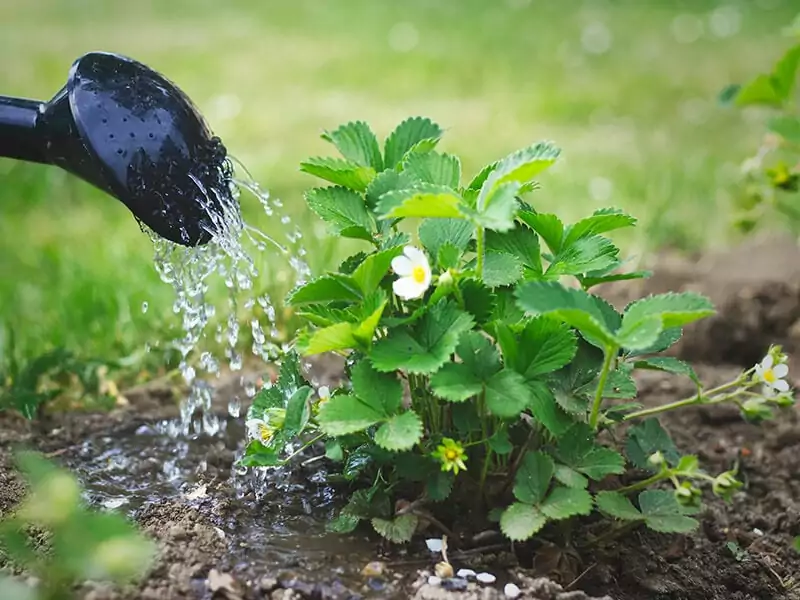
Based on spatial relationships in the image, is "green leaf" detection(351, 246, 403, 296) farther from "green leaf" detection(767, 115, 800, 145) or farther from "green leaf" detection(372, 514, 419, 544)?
"green leaf" detection(767, 115, 800, 145)

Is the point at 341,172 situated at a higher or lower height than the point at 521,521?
higher

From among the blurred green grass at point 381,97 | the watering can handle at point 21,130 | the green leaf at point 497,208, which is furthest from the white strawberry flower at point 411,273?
the blurred green grass at point 381,97

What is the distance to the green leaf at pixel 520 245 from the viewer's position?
5.16 feet

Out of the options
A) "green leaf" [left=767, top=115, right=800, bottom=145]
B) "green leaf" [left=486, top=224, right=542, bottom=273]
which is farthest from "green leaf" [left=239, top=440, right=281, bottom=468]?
"green leaf" [left=767, top=115, right=800, bottom=145]

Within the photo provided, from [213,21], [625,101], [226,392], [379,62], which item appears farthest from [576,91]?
[226,392]

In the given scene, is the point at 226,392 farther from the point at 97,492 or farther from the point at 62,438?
the point at 97,492

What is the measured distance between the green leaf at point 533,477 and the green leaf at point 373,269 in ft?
1.08

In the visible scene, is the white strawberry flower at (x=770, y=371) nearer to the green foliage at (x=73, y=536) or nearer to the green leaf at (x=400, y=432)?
the green leaf at (x=400, y=432)

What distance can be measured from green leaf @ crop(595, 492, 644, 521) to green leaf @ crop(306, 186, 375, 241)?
514mm

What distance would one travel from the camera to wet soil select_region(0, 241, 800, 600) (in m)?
1.43

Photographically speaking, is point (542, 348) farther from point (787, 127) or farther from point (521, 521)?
point (787, 127)

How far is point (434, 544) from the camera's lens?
1.53m

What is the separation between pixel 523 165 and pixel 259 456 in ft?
1.82

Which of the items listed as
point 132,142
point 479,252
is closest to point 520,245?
point 479,252
